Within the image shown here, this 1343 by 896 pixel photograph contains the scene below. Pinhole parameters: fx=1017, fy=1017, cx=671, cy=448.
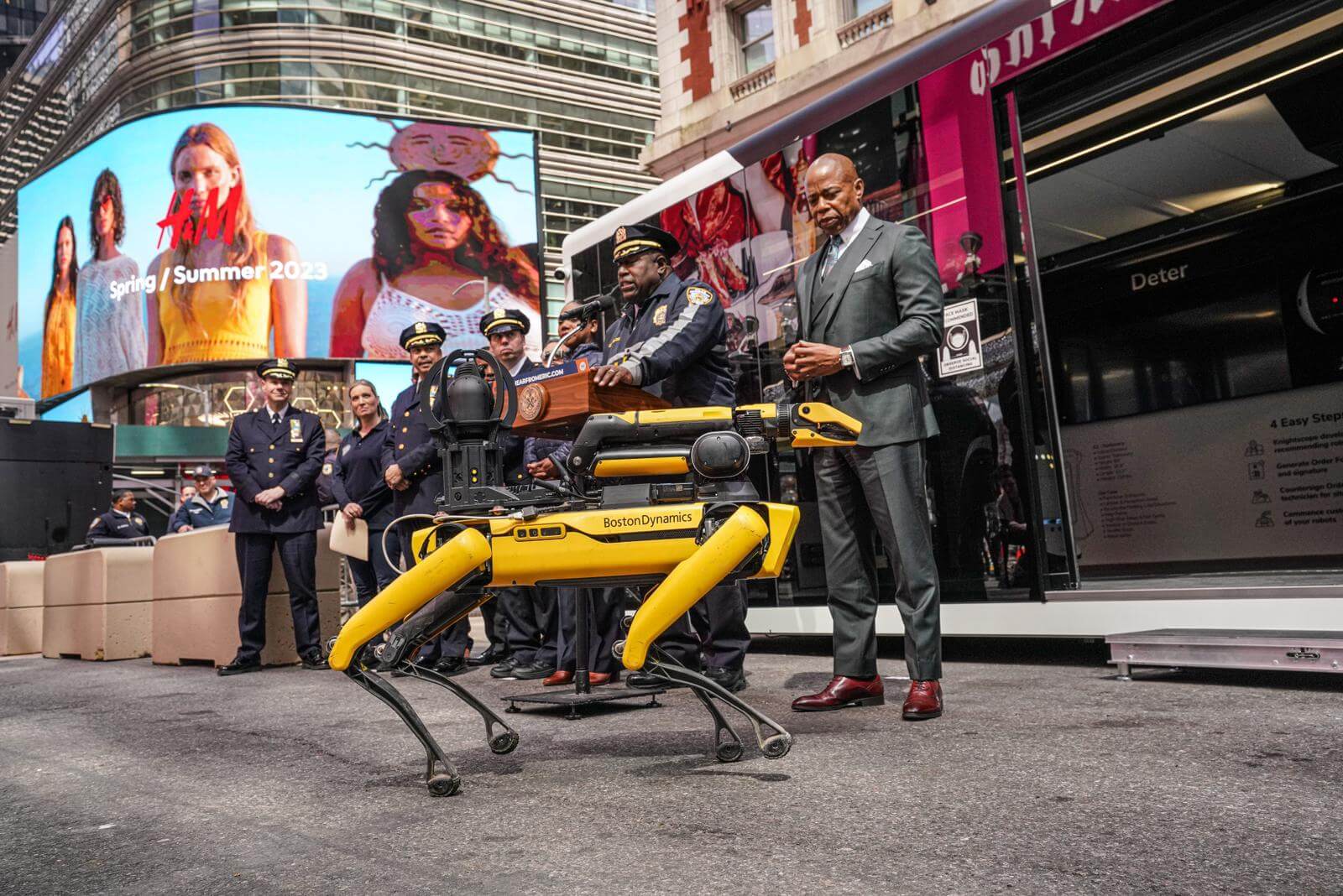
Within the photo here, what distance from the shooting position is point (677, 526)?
8.81 feet

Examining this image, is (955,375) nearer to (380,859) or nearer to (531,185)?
(380,859)

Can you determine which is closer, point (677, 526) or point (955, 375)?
point (677, 526)

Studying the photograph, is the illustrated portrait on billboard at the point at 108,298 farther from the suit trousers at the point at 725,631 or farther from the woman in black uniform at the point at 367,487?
the suit trousers at the point at 725,631

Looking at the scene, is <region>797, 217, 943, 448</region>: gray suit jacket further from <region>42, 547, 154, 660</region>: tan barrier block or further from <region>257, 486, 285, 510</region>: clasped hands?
<region>42, 547, 154, 660</region>: tan barrier block

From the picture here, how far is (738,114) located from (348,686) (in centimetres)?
1474

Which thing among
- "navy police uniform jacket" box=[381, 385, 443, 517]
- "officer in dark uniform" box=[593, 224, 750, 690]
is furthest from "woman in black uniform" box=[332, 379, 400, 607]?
"officer in dark uniform" box=[593, 224, 750, 690]

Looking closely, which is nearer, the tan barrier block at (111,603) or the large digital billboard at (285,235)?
the tan barrier block at (111,603)

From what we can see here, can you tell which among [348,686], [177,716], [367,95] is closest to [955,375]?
[348,686]

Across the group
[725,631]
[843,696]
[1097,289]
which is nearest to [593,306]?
[725,631]

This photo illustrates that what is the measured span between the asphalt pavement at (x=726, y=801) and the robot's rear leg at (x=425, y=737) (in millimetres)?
42

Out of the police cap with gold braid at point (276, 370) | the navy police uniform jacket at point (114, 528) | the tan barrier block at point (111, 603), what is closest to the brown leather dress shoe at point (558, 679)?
the police cap with gold braid at point (276, 370)

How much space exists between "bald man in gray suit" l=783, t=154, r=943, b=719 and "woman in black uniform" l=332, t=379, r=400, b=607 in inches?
146

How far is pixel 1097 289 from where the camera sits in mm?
7855

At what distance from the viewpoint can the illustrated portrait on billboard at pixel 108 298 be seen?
125 feet
